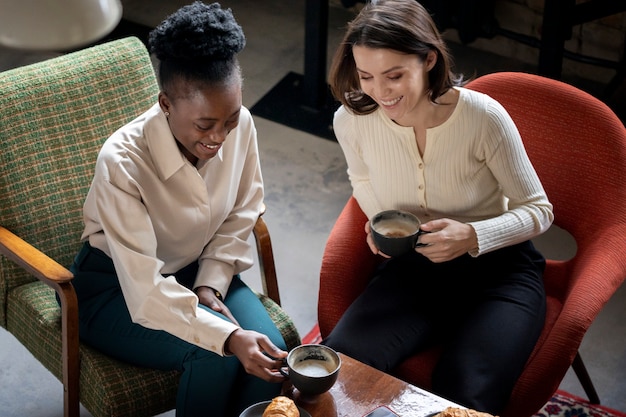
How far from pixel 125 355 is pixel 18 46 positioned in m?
0.98

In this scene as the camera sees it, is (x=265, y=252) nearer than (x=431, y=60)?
No

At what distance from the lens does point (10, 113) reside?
7.28ft

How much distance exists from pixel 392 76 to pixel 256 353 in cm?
64

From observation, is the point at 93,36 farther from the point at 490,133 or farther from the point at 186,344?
the point at 490,133


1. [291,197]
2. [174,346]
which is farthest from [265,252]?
[291,197]

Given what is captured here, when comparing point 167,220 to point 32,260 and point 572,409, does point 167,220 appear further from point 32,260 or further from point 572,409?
point 572,409

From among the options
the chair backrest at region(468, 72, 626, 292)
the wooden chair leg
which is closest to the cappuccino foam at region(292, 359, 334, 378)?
the chair backrest at region(468, 72, 626, 292)

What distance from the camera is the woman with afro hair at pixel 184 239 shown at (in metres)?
1.91

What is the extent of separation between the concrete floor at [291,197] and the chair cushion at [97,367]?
16.1 inches

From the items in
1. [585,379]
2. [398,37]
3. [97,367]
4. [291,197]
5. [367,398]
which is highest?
[398,37]

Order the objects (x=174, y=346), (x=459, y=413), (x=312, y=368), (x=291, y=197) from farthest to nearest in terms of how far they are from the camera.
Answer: (x=291, y=197), (x=174, y=346), (x=312, y=368), (x=459, y=413)

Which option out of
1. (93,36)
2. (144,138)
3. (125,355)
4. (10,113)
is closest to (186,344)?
→ (125,355)

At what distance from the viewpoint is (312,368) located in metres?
1.79

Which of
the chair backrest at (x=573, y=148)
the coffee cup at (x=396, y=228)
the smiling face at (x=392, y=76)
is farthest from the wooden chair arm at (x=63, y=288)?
the chair backrest at (x=573, y=148)
